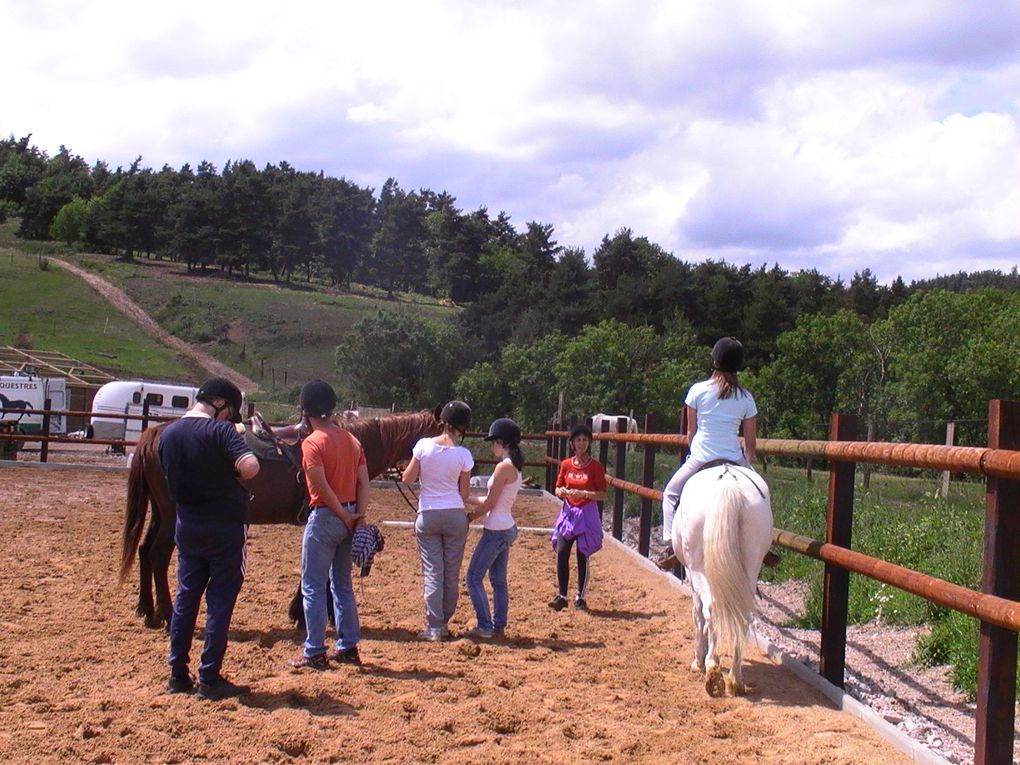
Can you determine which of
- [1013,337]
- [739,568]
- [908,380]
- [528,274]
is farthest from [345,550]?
[528,274]

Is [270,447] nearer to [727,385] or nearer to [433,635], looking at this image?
[433,635]

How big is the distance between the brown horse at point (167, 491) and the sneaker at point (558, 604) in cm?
157

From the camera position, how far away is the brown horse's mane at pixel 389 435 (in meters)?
7.15

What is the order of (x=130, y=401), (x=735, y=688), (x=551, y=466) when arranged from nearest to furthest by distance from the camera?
(x=735, y=688) → (x=551, y=466) → (x=130, y=401)

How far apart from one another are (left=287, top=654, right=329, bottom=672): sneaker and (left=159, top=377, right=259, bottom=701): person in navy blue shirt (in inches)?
20.9

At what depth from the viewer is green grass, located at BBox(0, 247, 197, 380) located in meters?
45.6

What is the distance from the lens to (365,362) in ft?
151

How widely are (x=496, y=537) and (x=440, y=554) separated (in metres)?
0.51

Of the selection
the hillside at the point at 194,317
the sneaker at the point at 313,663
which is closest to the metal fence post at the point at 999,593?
the sneaker at the point at 313,663

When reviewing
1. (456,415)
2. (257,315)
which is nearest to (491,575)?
(456,415)

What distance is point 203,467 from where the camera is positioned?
4.80 meters

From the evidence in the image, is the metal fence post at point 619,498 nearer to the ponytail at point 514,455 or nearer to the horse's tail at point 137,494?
the ponytail at point 514,455

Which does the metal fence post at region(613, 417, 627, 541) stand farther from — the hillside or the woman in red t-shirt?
the hillside

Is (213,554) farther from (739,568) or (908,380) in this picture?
(908,380)
